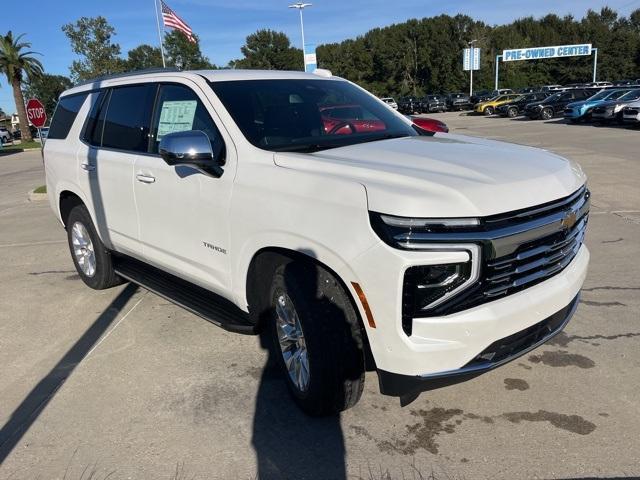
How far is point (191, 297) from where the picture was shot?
387 cm

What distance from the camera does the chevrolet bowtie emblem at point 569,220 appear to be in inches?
110

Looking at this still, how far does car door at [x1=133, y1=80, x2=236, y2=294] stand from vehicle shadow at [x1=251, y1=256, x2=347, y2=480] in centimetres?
63

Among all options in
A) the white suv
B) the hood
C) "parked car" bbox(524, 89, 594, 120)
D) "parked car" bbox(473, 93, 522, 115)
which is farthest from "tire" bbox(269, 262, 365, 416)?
"parked car" bbox(473, 93, 522, 115)

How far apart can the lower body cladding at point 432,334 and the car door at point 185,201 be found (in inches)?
49.7

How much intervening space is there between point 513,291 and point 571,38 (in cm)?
9438

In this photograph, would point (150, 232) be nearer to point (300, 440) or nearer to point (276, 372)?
point (276, 372)

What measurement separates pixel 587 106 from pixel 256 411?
28052 millimetres

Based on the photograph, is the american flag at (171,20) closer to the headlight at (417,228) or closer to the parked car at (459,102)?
the headlight at (417,228)

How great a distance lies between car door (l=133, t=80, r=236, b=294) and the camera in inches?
134

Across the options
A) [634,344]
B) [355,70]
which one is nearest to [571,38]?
[355,70]

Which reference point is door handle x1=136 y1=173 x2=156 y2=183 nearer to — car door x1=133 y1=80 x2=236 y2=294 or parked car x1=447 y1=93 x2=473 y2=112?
car door x1=133 y1=80 x2=236 y2=294

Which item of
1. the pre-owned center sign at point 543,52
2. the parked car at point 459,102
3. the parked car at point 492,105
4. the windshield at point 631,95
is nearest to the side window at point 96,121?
the windshield at point 631,95

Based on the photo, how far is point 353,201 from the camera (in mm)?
2543

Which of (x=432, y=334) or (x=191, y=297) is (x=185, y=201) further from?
(x=432, y=334)
